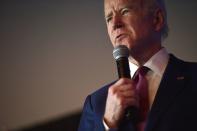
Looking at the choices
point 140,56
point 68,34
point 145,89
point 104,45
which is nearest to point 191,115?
point 145,89

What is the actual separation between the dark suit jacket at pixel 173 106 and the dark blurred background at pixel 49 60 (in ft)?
2.21

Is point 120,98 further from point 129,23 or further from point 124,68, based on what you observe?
point 129,23

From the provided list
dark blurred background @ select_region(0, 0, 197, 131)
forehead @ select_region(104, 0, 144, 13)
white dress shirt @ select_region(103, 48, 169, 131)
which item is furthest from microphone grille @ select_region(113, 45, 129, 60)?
dark blurred background @ select_region(0, 0, 197, 131)

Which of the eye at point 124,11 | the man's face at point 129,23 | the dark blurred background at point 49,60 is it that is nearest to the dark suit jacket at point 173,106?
the man's face at point 129,23

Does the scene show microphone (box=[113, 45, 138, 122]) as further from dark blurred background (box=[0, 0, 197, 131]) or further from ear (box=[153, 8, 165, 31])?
dark blurred background (box=[0, 0, 197, 131])

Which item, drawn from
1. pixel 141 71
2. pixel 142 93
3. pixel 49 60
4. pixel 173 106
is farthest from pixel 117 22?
pixel 49 60

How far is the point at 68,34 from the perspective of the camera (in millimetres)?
2199

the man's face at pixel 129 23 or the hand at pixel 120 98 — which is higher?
the man's face at pixel 129 23

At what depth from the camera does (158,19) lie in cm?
165

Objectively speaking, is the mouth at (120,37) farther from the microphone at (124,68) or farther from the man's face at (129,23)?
the microphone at (124,68)

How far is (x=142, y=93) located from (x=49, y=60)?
1.03m

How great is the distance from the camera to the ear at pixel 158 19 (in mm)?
1633

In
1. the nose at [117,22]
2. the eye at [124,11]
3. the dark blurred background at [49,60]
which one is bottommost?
the dark blurred background at [49,60]

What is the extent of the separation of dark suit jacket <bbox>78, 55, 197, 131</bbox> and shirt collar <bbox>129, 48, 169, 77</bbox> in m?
0.04
